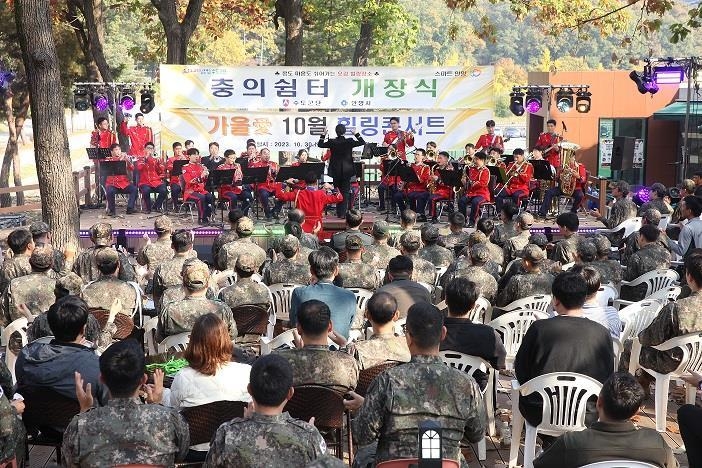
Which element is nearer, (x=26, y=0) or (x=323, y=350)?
(x=323, y=350)

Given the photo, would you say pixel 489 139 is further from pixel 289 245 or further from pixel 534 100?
pixel 289 245

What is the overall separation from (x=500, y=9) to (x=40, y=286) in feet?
535

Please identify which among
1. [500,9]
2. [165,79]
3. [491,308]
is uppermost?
[500,9]

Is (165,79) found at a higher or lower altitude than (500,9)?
lower

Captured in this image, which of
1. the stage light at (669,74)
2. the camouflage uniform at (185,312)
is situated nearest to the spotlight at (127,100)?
the stage light at (669,74)

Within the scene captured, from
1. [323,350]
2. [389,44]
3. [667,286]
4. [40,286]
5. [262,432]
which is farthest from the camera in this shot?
[389,44]

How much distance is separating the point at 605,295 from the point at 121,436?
5.02 m

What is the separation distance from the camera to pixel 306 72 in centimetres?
1952

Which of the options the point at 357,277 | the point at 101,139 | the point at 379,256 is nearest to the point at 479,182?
the point at 379,256

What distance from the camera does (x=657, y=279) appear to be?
948 cm

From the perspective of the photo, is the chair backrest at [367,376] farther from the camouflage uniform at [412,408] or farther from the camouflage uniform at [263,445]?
the camouflage uniform at [263,445]

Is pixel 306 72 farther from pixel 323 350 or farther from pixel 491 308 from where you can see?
pixel 323 350

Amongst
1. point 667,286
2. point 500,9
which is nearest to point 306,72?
point 667,286

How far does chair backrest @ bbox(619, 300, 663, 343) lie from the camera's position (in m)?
7.99
